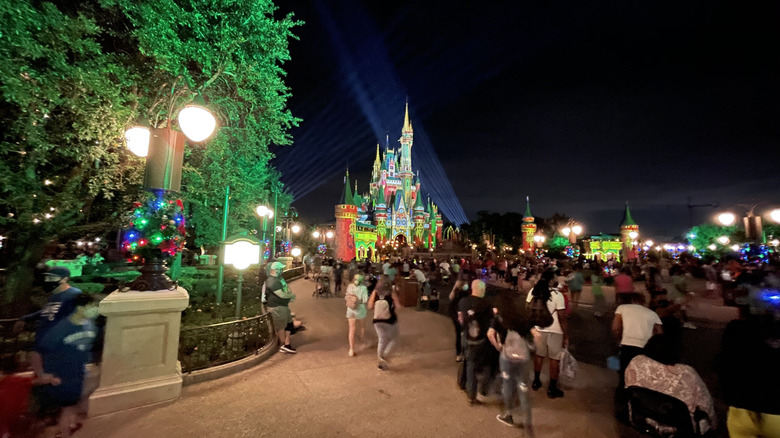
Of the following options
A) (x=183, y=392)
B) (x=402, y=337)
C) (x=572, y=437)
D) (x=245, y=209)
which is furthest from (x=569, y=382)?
(x=245, y=209)

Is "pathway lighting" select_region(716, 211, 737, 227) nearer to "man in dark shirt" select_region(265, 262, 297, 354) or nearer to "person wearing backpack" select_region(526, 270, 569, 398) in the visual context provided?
"person wearing backpack" select_region(526, 270, 569, 398)

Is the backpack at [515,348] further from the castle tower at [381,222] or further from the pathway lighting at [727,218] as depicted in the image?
the castle tower at [381,222]

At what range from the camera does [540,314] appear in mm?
Result: 4934

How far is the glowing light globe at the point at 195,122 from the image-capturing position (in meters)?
4.81

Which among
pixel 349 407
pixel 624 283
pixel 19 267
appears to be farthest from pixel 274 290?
pixel 624 283

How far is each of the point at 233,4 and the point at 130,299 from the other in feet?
24.3

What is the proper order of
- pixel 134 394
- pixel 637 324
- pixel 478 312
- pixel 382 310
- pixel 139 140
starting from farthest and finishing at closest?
pixel 382 310, pixel 139 140, pixel 478 312, pixel 637 324, pixel 134 394

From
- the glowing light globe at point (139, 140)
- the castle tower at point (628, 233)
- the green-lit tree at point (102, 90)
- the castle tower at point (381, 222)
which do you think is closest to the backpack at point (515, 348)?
the glowing light globe at point (139, 140)

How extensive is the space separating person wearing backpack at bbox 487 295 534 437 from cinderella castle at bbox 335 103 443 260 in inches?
1952

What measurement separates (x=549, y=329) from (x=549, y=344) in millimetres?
224

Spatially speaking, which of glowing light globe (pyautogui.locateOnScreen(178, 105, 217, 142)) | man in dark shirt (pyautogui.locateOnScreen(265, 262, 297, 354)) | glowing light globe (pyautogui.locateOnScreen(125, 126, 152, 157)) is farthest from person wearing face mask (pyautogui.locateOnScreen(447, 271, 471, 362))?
glowing light globe (pyautogui.locateOnScreen(125, 126, 152, 157))

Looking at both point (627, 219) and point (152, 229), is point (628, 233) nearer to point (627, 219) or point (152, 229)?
point (627, 219)

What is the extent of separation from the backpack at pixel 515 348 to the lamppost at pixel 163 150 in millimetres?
4779

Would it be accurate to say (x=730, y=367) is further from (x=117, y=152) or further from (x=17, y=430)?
(x=117, y=152)
